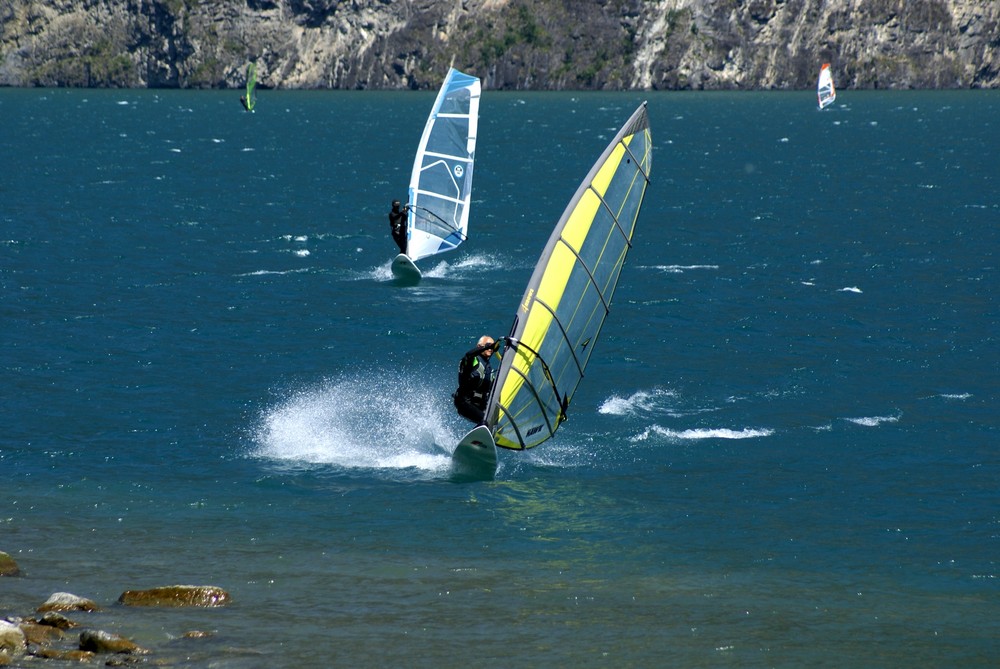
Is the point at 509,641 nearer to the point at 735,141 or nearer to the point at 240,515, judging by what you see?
the point at 240,515

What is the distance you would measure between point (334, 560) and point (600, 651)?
5293 mm

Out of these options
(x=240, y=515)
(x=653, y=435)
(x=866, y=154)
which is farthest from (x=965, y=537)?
(x=866, y=154)

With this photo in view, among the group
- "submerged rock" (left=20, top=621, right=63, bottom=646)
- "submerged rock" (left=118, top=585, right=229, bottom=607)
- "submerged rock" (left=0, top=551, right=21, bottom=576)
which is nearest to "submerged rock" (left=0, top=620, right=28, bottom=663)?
"submerged rock" (left=20, top=621, right=63, bottom=646)

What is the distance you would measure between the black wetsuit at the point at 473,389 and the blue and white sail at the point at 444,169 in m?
21.8

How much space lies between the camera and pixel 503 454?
27.2 meters

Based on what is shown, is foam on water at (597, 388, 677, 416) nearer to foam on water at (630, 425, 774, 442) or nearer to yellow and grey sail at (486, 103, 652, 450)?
foam on water at (630, 425, 774, 442)

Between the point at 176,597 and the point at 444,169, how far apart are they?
96.8 feet

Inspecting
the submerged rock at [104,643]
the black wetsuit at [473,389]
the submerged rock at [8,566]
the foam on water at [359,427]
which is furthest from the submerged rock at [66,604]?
the foam on water at [359,427]

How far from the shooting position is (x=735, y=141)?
120188mm

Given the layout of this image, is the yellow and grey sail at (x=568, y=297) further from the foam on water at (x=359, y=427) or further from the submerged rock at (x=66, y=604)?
the submerged rock at (x=66, y=604)

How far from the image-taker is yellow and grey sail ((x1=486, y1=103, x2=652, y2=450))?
77.5 ft

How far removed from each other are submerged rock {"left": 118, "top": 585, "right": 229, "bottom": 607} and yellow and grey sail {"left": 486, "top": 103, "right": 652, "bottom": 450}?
6.52m

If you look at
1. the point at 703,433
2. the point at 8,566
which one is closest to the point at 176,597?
the point at 8,566

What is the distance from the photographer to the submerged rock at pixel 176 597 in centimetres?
1902
